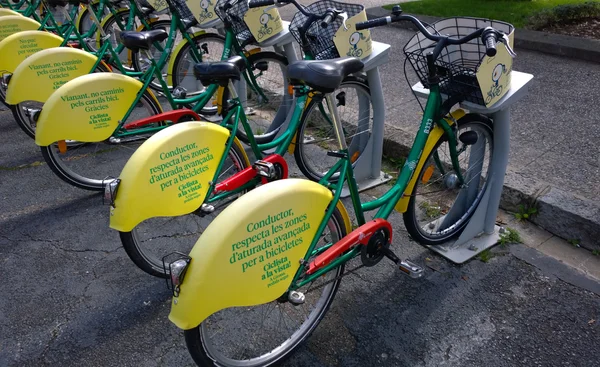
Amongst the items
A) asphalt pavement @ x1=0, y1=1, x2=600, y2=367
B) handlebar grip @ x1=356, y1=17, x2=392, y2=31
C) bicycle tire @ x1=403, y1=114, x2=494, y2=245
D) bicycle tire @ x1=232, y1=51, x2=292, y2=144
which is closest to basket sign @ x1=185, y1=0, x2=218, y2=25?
bicycle tire @ x1=232, y1=51, x2=292, y2=144

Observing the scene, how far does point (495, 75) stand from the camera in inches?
97.0

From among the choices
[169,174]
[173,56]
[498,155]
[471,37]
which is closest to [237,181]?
[169,174]

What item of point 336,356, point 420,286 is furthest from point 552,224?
point 336,356

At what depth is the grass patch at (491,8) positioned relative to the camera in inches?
270

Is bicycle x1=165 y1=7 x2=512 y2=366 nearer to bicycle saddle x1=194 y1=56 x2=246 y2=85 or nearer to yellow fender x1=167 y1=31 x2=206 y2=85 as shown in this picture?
bicycle saddle x1=194 y1=56 x2=246 y2=85

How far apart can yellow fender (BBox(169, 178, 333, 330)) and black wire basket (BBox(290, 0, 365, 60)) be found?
1440 mm

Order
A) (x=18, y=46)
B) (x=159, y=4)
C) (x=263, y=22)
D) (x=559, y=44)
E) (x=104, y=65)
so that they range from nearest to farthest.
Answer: (x=263, y=22), (x=104, y=65), (x=18, y=46), (x=159, y=4), (x=559, y=44)

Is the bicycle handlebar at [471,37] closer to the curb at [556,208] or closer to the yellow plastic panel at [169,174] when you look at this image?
the yellow plastic panel at [169,174]

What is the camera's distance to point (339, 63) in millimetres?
2201

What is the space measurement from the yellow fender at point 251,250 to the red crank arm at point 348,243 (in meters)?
0.08

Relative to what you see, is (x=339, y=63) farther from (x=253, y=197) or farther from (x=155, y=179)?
(x=155, y=179)

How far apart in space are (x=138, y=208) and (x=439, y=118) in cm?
163

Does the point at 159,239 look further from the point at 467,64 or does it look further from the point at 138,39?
the point at 467,64

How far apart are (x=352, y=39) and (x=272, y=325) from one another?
1751 millimetres
